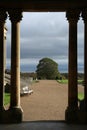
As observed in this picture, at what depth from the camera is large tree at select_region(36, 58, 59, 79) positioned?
420 feet

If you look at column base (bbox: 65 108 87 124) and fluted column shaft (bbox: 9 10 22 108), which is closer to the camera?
column base (bbox: 65 108 87 124)

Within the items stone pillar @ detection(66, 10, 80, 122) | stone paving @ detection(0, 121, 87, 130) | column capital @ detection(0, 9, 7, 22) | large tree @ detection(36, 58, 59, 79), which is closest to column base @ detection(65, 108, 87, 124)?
stone pillar @ detection(66, 10, 80, 122)

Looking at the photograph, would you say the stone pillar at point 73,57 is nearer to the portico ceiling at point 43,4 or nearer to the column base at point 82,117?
the portico ceiling at point 43,4

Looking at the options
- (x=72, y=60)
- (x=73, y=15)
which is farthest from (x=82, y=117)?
(x=73, y=15)

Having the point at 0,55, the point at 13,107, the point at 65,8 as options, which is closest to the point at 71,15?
the point at 65,8

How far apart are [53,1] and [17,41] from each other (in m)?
3.76

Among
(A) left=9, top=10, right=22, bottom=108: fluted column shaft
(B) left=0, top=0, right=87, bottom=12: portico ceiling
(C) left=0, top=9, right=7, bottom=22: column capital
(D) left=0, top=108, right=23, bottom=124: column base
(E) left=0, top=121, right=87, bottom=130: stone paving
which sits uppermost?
(B) left=0, top=0, right=87, bottom=12: portico ceiling

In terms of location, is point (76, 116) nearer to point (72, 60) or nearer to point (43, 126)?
point (43, 126)

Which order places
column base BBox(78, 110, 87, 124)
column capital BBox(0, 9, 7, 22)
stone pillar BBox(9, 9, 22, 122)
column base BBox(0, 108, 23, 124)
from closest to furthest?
column base BBox(78, 110, 87, 124)
column base BBox(0, 108, 23, 124)
column capital BBox(0, 9, 7, 22)
stone pillar BBox(9, 9, 22, 122)

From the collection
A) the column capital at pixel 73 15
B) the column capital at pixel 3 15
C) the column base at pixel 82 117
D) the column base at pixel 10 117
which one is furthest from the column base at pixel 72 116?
the column capital at pixel 3 15

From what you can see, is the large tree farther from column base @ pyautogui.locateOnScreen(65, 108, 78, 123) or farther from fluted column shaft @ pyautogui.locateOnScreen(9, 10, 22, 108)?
column base @ pyautogui.locateOnScreen(65, 108, 78, 123)

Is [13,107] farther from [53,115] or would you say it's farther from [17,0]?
[17,0]

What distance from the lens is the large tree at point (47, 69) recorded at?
128m

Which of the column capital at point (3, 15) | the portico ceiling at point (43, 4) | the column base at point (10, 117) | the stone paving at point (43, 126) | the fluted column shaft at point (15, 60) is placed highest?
the portico ceiling at point (43, 4)
